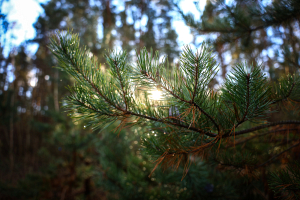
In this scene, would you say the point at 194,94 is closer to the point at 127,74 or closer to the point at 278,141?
the point at 127,74

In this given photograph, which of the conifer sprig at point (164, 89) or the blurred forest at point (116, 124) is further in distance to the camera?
the blurred forest at point (116, 124)

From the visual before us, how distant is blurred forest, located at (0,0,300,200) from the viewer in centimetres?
144

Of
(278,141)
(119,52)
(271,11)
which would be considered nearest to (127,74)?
(119,52)

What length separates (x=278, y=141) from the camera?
4.74ft

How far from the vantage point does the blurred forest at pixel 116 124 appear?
1.44 metres

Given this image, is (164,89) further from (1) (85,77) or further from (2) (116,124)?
(2) (116,124)

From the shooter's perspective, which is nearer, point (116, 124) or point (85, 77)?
point (85, 77)

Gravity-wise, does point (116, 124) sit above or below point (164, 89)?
below

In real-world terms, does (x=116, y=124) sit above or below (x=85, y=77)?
below

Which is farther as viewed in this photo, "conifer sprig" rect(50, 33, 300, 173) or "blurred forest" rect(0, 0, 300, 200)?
"blurred forest" rect(0, 0, 300, 200)

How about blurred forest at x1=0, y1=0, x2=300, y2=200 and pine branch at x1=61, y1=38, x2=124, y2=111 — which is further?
blurred forest at x1=0, y1=0, x2=300, y2=200

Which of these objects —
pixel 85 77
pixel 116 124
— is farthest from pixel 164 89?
pixel 116 124

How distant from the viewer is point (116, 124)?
272cm

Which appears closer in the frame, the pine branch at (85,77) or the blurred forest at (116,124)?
the pine branch at (85,77)
